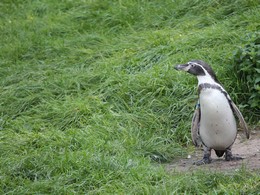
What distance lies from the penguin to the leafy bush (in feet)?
3.00

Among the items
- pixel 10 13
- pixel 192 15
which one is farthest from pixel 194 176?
pixel 10 13

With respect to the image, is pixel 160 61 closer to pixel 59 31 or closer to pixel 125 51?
pixel 125 51

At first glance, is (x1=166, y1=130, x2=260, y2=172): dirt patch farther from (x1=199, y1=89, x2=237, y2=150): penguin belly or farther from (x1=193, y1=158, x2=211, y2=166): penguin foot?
(x1=199, y1=89, x2=237, y2=150): penguin belly

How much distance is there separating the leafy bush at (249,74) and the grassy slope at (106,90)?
0.71ft

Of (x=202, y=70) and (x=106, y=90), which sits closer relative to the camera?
(x=202, y=70)

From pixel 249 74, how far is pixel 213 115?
4.35 feet

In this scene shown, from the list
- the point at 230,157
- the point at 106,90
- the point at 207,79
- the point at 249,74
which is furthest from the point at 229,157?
the point at 106,90

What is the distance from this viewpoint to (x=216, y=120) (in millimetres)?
6414

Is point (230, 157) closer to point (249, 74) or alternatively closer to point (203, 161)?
point (203, 161)

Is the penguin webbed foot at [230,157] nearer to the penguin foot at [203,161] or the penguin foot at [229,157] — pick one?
the penguin foot at [229,157]

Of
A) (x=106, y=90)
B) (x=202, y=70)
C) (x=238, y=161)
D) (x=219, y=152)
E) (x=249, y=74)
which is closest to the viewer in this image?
(x=238, y=161)

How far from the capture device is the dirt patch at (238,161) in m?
6.13

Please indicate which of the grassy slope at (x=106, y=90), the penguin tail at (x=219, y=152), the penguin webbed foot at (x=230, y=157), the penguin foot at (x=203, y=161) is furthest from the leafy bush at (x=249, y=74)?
the penguin foot at (x=203, y=161)

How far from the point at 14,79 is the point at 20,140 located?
2.17m
